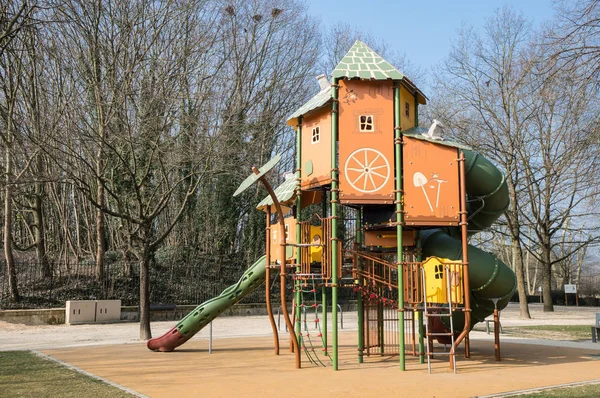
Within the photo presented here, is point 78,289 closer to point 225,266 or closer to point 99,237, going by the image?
point 99,237

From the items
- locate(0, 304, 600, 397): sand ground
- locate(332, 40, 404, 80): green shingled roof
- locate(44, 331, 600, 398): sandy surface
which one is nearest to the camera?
locate(44, 331, 600, 398): sandy surface

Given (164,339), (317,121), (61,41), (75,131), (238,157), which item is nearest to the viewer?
(317,121)

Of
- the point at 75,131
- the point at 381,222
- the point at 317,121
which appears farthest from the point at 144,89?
the point at 381,222

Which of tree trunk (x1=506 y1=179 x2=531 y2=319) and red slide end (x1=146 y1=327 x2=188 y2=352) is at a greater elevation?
tree trunk (x1=506 y1=179 x2=531 y2=319)

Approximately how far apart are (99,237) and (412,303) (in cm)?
1837

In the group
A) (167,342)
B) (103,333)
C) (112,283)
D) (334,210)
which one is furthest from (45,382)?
(112,283)

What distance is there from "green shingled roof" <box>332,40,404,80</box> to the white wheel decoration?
1631 millimetres

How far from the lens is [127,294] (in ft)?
87.7

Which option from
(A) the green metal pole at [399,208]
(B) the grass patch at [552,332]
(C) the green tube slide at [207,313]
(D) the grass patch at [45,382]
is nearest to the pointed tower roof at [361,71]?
(A) the green metal pole at [399,208]

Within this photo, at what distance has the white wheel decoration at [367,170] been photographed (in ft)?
39.8

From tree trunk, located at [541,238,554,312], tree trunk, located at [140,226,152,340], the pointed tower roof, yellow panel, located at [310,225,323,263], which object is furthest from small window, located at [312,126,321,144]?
tree trunk, located at [541,238,554,312]

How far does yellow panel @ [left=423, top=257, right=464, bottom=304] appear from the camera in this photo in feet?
38.4

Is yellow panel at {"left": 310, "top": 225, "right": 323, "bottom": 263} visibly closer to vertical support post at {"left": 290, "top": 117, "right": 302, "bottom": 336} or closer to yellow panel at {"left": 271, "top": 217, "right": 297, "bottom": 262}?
vertical support post at {"left": 290, "top": 117, "right": 302, "bottom": 336}

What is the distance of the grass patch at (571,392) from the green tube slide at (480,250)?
3.47 meters
